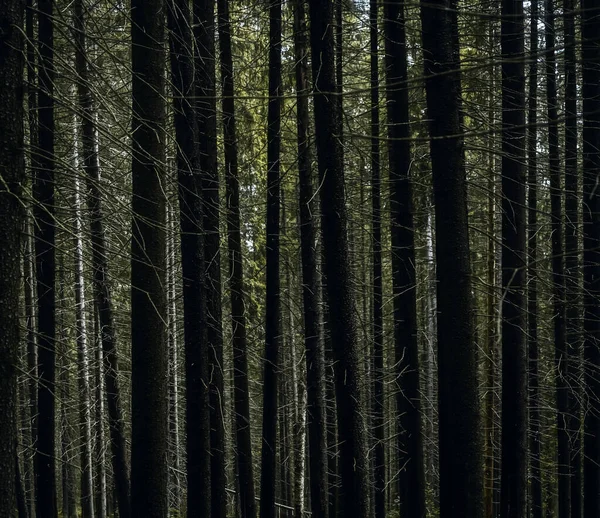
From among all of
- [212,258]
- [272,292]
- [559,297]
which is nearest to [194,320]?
[212,258]

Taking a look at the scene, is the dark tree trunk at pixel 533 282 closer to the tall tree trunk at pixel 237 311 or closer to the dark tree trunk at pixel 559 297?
the dark tree trunk at pixel 559 297

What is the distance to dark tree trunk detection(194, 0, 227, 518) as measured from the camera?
427 inches

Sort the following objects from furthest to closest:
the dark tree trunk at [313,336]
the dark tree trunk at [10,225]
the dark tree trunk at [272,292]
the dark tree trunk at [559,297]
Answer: the dark tree trunk at [559,297] < the dark tree trunk at [272,292] < the dark tree trunk at [313,336] < the dark tree trunk at [10,225]

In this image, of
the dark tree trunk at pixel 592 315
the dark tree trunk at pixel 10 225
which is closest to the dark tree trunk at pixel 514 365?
the dark tree trunk at pixel 592 315

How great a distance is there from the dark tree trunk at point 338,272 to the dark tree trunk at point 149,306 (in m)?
1.85

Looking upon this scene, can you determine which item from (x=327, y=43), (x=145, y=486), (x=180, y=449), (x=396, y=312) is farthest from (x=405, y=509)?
(x=180, y=449)

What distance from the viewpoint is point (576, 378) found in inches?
614

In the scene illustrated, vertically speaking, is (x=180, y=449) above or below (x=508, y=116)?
below

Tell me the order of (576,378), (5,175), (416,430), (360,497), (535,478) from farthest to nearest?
(535,478)
(576,378)
(416,430)
(360,497)
(5,175)

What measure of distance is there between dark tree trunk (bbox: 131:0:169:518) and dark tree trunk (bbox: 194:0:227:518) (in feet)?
7.65

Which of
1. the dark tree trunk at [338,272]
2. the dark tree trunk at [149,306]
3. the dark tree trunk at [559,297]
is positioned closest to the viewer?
the dark tree trunk at [149,306]

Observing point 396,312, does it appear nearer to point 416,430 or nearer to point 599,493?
point 416,430

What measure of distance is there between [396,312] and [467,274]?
6.40 m

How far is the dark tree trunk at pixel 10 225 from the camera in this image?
5023 mm
